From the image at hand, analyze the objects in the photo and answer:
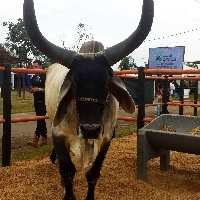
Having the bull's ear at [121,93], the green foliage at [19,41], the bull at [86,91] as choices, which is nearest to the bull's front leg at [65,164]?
the bull at [86,91]

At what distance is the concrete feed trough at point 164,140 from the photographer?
4340 mm

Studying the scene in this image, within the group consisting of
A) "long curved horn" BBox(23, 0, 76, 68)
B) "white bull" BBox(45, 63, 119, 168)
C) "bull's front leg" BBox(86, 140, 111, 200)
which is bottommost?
"bull's front leg" BBox(86, 140, 111, 200)

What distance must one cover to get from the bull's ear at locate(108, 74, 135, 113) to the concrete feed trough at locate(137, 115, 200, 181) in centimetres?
112

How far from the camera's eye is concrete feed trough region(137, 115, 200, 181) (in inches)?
171

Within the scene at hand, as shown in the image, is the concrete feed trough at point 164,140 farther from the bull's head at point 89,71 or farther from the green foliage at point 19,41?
the green foliage at point 19,41

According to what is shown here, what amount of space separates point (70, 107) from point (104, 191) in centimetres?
125

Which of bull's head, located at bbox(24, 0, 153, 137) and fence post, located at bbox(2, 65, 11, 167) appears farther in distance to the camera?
fence post, located at bbox(2, 65, 11, 167)

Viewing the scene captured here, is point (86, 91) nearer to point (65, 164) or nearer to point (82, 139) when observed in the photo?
point (82, 139)

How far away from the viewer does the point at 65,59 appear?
3186 millimetres

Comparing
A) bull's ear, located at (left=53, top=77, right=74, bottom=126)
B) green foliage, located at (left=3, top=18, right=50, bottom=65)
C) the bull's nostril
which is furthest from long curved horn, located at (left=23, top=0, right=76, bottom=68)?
green foliage, located at (left=3, top=18, right=50, bottom=65)

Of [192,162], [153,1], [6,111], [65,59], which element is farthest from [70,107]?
[192,162]

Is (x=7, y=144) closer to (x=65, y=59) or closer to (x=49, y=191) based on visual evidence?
(x=49, y=191)

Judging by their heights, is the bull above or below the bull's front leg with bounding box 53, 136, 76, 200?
above

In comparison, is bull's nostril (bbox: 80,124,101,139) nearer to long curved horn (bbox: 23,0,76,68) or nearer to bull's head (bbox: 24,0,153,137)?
bull's head (bbox: 24,0,153,137)
